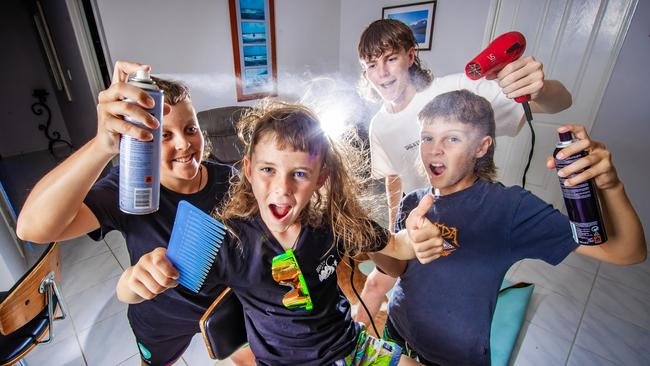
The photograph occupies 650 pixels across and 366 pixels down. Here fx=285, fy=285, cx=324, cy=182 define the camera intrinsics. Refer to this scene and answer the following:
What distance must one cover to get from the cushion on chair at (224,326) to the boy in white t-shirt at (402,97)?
0.61m

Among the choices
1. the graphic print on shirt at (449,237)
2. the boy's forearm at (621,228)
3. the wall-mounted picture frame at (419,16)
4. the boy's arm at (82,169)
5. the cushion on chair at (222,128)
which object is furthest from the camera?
the cushion on chair at (222,128)

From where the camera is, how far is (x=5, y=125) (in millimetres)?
5059

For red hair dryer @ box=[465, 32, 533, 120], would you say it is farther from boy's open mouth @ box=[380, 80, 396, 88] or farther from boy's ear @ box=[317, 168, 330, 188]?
boy's ear @ box=[317, 168, 330, 188]

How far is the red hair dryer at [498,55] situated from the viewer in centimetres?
72

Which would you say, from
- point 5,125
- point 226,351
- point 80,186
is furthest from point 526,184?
point 5,125

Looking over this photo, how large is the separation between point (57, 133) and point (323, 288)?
22.5 ft

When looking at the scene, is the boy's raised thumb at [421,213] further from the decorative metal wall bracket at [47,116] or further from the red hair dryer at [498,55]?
the decorative metal wall bracket at [47,116]

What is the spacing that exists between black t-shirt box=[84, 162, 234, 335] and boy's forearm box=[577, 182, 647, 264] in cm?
106

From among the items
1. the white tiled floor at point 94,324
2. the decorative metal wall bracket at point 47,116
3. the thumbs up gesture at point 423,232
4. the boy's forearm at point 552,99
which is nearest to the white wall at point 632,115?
the boy's forearm at point 552,99

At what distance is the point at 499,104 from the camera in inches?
32.2

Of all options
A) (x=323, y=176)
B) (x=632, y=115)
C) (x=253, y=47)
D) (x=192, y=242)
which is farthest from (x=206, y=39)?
(x=632, y=115)

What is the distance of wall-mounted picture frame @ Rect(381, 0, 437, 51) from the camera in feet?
3.80

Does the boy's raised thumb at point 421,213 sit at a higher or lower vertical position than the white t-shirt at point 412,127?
lower

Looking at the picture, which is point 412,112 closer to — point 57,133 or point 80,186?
point 80,186
